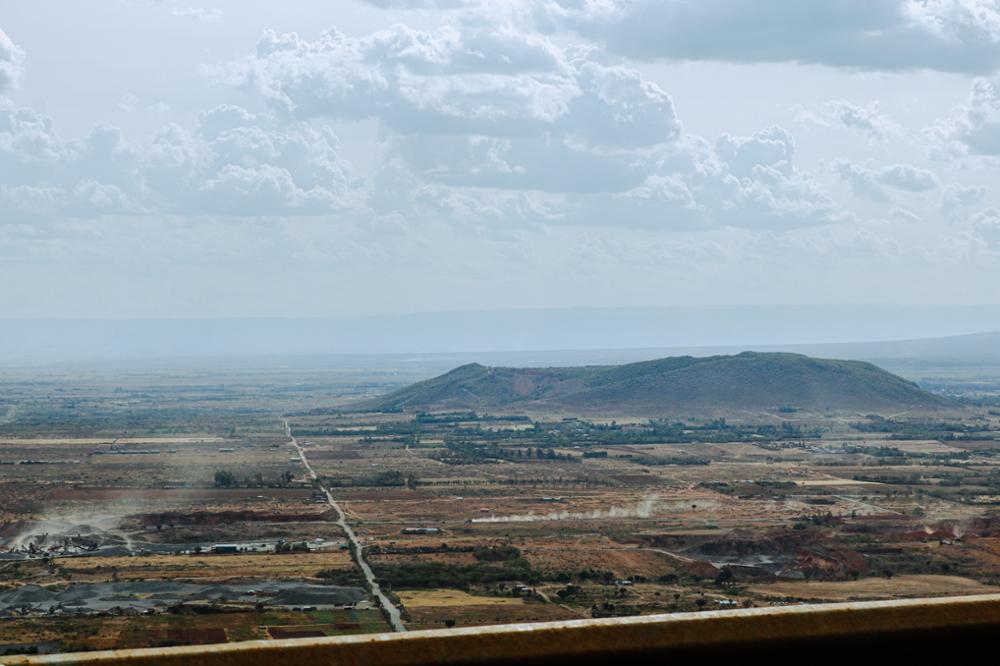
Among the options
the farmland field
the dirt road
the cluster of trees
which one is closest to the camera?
the dirt road

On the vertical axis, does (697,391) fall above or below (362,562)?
above

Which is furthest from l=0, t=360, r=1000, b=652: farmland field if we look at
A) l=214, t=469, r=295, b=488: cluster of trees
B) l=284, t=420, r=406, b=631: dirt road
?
l=214, t=469, r=295, b=488: cluster of trees

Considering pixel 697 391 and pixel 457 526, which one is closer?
pixel 457 526

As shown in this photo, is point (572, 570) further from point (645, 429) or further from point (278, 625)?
point (645, 429)

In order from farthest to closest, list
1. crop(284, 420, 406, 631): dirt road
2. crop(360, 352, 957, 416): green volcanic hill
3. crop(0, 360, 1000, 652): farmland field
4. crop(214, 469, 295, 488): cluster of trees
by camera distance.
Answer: crop(360, 352, 957, 416): green volcanic hill < crop(214, 469, 295, 488): cluster of trees < crop(0, 360, 1000, 652): farmland field < crop(284, 420, 406, 631): dirt road

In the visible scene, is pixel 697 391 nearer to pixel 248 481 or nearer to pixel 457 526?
pixel 248 481

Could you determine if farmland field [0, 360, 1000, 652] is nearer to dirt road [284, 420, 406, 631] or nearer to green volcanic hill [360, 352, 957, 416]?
dirt road [284, 420, 406, 631]

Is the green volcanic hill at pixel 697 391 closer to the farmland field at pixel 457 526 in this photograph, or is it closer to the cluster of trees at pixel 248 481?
the farmland field at pixel 457 526

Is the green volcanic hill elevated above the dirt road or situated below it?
above

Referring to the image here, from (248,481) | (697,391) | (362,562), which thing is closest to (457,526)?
(362,562)
